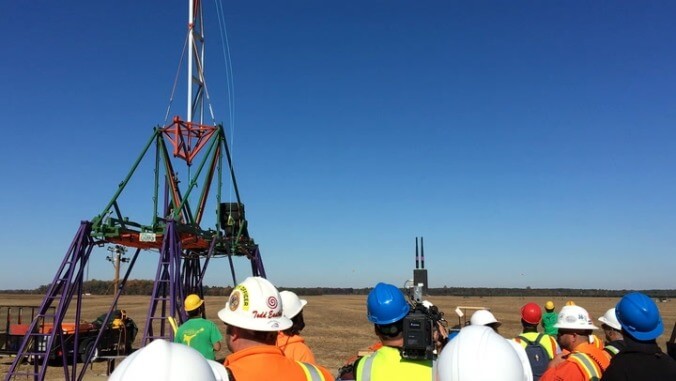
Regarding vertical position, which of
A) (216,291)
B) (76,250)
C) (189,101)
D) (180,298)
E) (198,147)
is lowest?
(216,291)

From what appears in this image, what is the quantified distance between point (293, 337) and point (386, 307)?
2097 millimetres

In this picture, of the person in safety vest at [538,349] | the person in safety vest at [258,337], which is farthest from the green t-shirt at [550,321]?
the person in safety vest at [258,337]

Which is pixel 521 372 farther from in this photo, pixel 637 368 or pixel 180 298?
pixel 180 298

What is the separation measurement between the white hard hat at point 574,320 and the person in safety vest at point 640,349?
1.43 metres

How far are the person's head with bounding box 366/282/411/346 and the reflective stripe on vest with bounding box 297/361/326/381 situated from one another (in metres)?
0.56

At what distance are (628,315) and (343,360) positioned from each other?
56.8 feet

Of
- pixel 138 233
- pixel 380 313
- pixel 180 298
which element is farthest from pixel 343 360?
pixel 380 313

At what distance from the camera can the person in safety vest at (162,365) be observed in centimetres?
190

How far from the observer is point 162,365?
1919 millimetres

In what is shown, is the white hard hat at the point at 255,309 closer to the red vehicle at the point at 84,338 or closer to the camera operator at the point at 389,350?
the camera operator at the point at 389,350

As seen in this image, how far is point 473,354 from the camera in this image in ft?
7.74

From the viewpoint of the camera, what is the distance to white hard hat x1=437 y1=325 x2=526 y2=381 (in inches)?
91.5

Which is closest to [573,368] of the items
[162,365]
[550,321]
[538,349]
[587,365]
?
[587,365]

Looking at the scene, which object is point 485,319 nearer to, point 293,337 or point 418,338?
point 293,337
